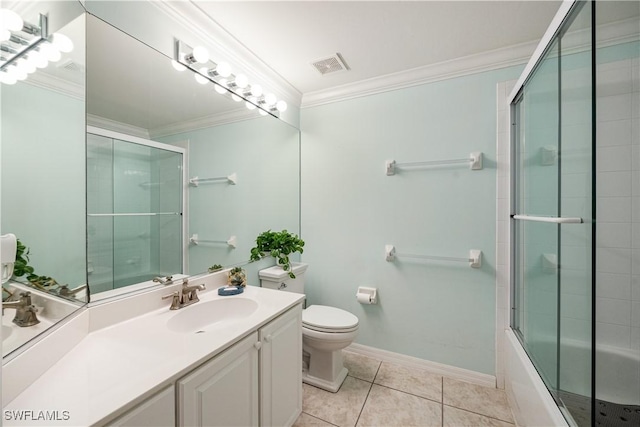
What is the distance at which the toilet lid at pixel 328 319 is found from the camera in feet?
5.72

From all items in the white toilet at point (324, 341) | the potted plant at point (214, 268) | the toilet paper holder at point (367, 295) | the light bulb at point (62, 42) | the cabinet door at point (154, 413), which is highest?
the light bulb at point (62, 42)

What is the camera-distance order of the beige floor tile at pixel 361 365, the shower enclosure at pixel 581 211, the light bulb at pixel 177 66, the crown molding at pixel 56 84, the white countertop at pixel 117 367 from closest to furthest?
the white countertop at pixel 117 367 < the crown molding at pixel 56 84 < the shower enclosure at pixel 581 211 < the light bulb at pixel 177 66 < the beige floor tile at pixel 361 365

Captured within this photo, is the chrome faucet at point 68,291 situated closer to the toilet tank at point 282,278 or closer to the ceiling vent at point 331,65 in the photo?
the toilet tank at point 282,278

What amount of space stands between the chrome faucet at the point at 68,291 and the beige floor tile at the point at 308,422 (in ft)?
4.26

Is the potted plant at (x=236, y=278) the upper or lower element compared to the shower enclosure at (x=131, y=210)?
lower

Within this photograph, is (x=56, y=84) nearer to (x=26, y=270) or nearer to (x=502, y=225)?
(x=26, y=270)

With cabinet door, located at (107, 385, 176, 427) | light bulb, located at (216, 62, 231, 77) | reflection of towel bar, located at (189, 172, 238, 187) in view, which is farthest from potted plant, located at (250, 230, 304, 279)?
cabinet door, located at (107, 385, 176, 427)

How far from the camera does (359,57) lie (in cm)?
188

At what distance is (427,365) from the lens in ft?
6.63

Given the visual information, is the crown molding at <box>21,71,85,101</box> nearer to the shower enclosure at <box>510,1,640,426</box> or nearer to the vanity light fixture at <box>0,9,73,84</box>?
the vanity light fixture at <box>0,9,73,84</box>

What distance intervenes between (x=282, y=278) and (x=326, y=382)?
2.58 ft

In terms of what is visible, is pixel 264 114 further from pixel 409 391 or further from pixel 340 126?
pixel 409 391

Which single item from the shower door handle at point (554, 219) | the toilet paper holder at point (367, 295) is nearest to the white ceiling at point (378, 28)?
the shower door handle at point (554, 219)

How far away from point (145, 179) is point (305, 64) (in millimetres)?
1403
